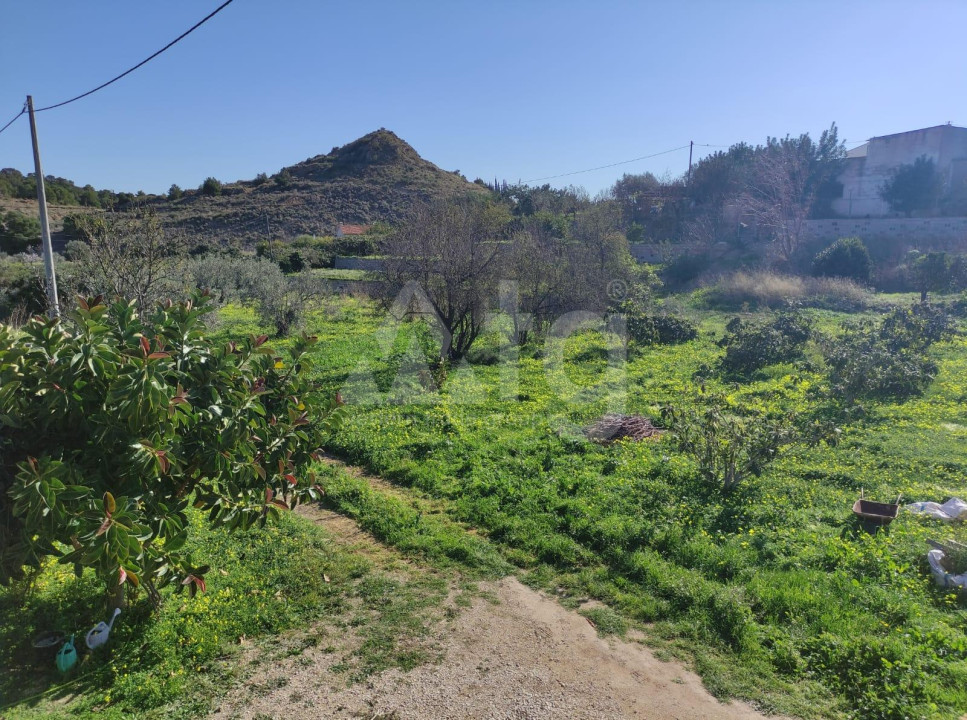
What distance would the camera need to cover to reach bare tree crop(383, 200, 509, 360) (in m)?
13.9

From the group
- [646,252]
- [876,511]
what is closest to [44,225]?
[876,511]

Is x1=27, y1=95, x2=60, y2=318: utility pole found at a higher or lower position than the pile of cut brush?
higher

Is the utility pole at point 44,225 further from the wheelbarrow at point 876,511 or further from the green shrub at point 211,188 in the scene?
the green shrub at point 211,188

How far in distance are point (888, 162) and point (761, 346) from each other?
1256 inches

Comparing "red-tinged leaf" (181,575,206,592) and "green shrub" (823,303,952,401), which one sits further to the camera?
"green shrub" (823,303,952,401)

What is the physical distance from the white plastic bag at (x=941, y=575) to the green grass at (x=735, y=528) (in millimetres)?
95

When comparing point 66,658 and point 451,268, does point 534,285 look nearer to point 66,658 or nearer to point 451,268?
point 451,268

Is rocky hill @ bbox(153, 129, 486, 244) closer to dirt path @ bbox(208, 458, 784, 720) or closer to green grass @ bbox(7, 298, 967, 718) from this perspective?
green grass @ bbox(7, 298, 967, 718)

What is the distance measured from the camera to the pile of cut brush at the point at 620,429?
9.02m

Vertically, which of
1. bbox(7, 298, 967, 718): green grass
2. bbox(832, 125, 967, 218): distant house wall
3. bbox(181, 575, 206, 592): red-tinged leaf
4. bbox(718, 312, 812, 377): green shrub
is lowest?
bbox(7, 298, 967, 718): green grass

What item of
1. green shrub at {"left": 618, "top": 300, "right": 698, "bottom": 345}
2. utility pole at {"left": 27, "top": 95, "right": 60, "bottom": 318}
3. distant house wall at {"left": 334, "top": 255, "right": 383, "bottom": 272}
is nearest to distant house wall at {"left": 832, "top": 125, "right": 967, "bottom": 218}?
green shrub at {"left": 618, "top": 300, "right": 698, "bottom": 345}

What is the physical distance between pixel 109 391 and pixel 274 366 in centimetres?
153

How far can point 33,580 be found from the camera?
4801 mm

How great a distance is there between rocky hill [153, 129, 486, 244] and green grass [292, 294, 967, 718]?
124 ft
